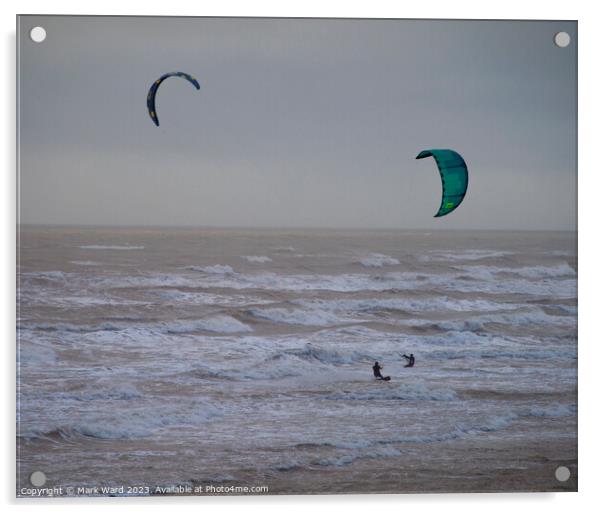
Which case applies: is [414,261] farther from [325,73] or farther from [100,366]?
[100,366]

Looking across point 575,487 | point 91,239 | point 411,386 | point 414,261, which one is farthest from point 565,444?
point 91,239

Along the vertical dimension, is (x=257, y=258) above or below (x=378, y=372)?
above

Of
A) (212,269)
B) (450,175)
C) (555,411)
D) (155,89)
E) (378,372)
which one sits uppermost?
(155,89)

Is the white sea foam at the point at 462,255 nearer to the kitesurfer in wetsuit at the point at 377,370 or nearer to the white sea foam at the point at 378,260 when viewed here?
the white sea foam at the point at 378,260

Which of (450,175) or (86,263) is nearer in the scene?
(86,263)

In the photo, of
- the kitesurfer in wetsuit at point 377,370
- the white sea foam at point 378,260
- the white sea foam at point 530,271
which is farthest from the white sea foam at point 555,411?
the white sea foam at point 378,260

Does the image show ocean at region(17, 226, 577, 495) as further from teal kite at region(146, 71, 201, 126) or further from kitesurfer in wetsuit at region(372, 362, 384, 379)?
teal kite at region(146, 71, 201, 126)

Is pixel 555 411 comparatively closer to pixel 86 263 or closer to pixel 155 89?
pixel 86 263

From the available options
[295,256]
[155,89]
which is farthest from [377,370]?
[155,89]
